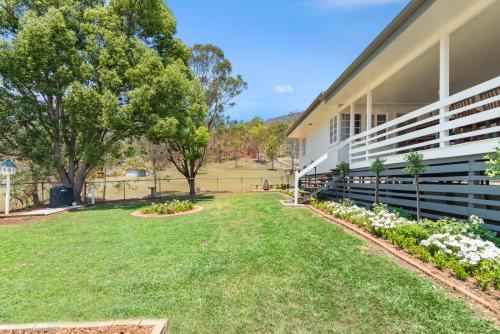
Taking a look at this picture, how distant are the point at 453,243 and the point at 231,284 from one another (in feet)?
9.35

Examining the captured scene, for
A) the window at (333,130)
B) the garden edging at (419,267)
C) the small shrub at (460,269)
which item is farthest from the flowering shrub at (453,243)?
the window at (333,130)

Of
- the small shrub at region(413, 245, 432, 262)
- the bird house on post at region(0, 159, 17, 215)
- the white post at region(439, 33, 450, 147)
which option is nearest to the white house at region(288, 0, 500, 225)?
the white post at region(439, 33, 450, 147)

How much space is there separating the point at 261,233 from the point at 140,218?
15.0ft

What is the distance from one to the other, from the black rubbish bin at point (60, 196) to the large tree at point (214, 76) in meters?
10.1

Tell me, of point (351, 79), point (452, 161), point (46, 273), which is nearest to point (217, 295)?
point (46, 273)

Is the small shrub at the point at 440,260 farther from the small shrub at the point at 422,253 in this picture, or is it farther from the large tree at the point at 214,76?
the large tree at the point at 214,76

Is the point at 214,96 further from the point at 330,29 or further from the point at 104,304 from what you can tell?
the point at 104,304

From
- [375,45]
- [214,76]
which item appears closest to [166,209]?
[375,45]

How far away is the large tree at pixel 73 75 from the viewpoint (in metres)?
12.6

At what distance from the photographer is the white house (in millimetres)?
5367

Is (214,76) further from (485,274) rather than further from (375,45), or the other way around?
(485,274)

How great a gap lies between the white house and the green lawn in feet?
6.70

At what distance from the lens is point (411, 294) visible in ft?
11.7

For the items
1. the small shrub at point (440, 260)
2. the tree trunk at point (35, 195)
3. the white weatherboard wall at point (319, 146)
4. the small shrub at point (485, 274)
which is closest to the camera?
the small shrub at point (485, 274)
